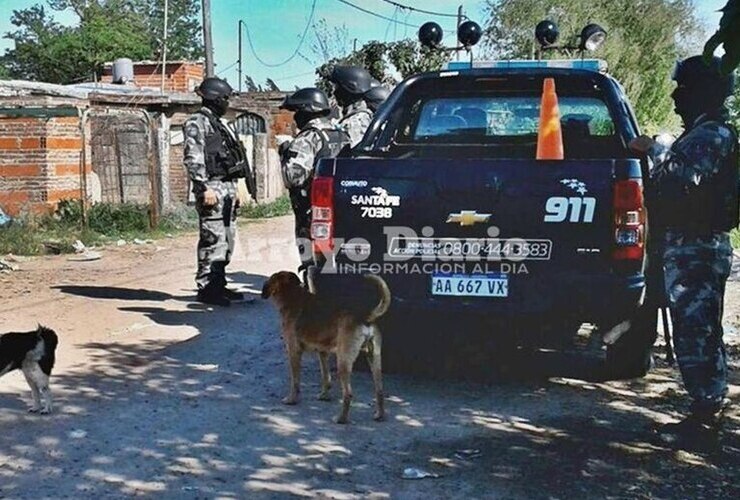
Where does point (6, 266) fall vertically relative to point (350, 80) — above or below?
below

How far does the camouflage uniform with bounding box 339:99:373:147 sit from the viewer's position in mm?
7730

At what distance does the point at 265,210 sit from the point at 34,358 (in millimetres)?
13195

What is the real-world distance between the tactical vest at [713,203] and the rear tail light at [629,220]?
20 centimetres

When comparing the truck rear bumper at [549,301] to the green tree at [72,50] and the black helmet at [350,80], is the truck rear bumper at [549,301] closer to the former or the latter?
the black helmet at [350,80]

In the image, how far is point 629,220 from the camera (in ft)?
15.6

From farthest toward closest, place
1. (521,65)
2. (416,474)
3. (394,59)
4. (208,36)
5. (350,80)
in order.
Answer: (394,59)
(208,36)
(350,80)
(521,65)
(416,474)

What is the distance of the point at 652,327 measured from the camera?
5703 mm

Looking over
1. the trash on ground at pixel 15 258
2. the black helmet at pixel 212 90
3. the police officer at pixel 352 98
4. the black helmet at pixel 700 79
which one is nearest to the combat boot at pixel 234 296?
the black helmet at pixel 212 90

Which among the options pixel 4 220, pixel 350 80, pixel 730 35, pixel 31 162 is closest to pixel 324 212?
pixel 730 35

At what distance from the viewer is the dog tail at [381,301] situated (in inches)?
189

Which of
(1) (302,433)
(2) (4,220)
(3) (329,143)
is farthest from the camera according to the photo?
(2) (4,220)

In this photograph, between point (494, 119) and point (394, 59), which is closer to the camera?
point (494, 119)

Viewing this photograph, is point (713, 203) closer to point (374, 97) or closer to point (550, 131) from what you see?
point (550, 131)

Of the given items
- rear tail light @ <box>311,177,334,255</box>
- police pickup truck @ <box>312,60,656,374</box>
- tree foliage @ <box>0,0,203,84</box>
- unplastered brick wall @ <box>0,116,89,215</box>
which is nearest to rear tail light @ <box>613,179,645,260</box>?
police pickup truck @ <box>312,60,656,374</box>
